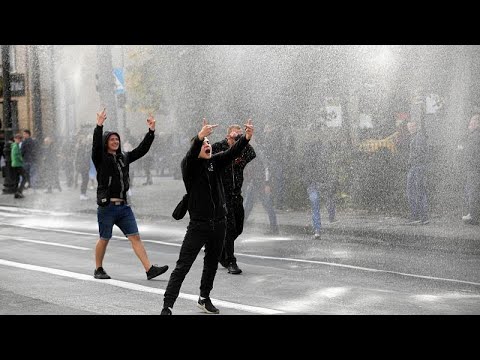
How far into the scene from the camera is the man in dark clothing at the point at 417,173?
14909mm

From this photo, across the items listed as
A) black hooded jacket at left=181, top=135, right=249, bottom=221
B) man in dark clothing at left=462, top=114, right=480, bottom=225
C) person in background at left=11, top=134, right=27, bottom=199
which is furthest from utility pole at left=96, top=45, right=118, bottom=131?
black hooded jacket at left=181, top=135, right=249, bottom=221

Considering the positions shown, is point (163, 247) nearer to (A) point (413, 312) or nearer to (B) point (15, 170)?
(A) point (413, 312)

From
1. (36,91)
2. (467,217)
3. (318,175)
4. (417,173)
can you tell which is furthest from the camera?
(36,91)

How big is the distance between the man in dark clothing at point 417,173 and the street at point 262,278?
5.68 feet

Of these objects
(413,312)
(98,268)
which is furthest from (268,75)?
(413,312)

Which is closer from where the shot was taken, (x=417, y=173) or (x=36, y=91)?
(x=417, y=173)

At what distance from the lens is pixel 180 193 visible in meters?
23.0

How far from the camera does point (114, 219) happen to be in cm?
982

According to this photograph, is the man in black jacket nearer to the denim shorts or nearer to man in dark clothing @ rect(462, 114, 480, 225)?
the denim shorts

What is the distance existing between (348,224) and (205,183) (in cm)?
781

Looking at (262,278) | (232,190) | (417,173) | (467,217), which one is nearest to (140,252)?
(232,190)

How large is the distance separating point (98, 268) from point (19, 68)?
2115 cm

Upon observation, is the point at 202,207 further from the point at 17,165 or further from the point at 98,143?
the point at 17,165

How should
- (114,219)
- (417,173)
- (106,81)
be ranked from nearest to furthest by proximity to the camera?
(114,219) → (417,173) → (106,81)
